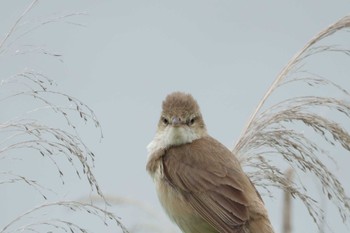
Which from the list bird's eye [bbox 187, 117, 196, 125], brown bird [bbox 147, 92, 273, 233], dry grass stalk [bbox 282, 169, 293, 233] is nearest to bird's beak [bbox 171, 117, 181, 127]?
brown bird [bbox 147, 92, 273, 233]

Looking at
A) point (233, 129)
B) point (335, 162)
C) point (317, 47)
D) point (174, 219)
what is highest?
point (317, 47)

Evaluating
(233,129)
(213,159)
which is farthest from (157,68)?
(213,159)

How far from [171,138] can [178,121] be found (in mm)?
121

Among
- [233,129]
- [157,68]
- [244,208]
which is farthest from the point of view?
[157,68]

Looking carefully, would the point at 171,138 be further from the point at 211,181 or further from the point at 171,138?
the point at 211,181

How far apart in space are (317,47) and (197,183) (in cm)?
106

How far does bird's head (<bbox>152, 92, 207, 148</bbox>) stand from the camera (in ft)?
19.5

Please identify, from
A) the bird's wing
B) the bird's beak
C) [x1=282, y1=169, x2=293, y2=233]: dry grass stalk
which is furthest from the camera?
the bird's beak

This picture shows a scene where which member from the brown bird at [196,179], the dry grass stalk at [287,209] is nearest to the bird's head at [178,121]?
the brown bird at [196,179]

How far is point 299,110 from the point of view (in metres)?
5.22

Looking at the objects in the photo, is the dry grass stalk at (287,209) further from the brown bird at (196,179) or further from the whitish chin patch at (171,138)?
the whitish chin patch at (171,138)

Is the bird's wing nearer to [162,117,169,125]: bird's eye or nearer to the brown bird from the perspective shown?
the brown bird

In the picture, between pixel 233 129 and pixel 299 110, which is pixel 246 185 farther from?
pixel 233 129

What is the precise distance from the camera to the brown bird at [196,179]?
17.6 ft
